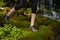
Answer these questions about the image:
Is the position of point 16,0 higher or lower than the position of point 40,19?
higher

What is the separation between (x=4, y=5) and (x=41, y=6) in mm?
1652

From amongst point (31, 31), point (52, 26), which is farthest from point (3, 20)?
point (52, 26)

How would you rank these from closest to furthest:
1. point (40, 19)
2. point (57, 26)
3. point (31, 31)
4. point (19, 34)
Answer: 1. point (19, 34)
2. point (31, 31)
3. point (57, 26)
4. point (40, 19)

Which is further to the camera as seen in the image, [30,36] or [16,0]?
[16,0]

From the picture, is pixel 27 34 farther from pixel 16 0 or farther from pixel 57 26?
pixel 16 0

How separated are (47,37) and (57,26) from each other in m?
0.87

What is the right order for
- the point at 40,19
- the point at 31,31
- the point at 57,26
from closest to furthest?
the point at 31,31, the point at 57,26, the point at 40,19

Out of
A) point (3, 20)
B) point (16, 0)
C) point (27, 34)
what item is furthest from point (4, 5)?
point (27, 34)

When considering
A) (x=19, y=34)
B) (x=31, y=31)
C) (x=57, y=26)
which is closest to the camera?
(x=19, y=34)

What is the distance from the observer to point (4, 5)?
9.06 metres

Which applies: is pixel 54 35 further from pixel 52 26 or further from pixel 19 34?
pixel 19 34

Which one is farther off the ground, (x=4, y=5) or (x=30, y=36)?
(x=4, y=5)

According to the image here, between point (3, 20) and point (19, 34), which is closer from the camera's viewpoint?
point (19, 34)

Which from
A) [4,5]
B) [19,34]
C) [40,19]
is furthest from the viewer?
[4,5]
